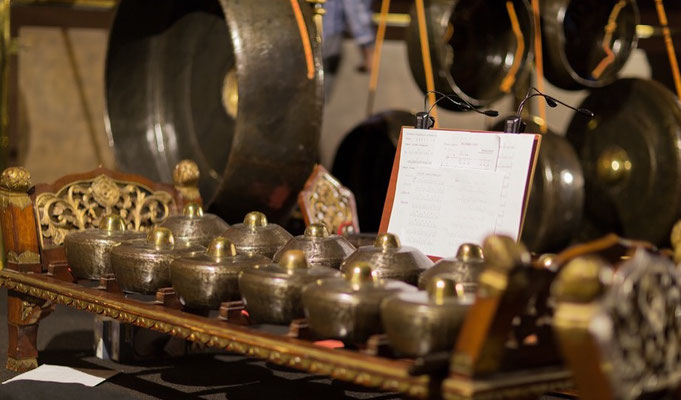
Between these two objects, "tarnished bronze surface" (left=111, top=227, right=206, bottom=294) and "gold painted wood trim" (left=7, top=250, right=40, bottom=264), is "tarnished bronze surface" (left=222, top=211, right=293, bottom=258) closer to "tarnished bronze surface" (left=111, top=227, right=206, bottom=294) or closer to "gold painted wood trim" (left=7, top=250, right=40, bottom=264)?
"tarnished bronze surface" (left=111, top=227, right=206, bottom=294)

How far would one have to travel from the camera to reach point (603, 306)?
1.11 metres

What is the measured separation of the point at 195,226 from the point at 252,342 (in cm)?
64

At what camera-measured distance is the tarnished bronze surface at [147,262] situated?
1.79 m

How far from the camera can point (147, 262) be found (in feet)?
5.87

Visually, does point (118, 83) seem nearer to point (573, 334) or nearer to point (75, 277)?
point (75, 277)

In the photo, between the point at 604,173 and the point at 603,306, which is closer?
the point at 603,306

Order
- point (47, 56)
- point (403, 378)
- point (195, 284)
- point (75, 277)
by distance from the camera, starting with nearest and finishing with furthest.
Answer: point (403, 378)
point (195, 284)
point (75, 277)
point (47, 56)

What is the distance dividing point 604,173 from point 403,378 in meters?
2.61

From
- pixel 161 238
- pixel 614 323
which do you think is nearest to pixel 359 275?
pixel 614 323

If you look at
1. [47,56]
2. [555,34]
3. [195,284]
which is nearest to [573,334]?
[195,284]

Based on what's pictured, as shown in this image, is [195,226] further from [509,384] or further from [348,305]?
[509,384]

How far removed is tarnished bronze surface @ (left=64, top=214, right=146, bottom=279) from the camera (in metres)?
1.98

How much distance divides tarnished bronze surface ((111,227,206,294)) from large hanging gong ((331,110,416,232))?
1.86 metres

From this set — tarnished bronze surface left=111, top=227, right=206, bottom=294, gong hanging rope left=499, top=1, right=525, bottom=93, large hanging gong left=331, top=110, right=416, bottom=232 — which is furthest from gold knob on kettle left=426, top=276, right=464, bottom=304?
large hanging gong left=331, top=110, right=416, bottom=232
